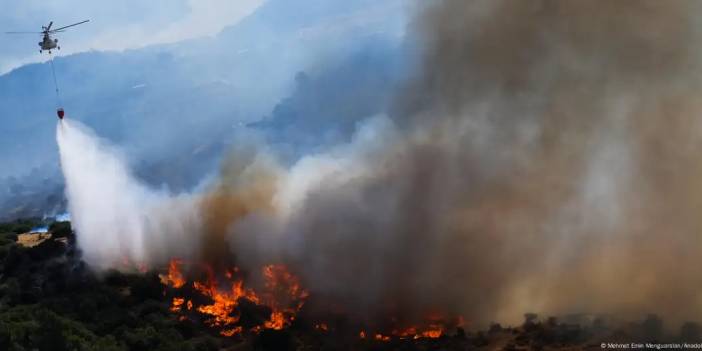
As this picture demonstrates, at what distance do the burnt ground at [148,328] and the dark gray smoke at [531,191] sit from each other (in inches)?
104

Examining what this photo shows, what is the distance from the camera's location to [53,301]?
1515 inches

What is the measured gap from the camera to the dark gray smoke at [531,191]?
109 feet

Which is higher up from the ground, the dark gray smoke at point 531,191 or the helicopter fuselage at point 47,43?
the helicopter fuselage at point 47,43

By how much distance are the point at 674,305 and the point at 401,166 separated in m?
16.6

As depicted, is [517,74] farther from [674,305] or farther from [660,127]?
[674,305]

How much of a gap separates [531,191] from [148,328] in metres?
22.1

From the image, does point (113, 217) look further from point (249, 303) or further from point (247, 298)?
point (249, 303)

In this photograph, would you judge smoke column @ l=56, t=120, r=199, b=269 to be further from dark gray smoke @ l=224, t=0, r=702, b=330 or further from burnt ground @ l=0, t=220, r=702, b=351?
dark gray smoke @ l=224, t=0, r=702, b=330

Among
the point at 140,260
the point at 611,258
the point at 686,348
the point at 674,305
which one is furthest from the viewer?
the point at 140,260

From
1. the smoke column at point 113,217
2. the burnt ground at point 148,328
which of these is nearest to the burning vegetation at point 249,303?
the burnt ground at point 148,328

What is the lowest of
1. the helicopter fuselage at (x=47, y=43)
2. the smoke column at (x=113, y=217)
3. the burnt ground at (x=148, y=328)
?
the burnt ground at (x=148, y=328)

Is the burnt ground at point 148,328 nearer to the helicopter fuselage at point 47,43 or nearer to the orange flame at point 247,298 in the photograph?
the orange flame at point 247,298

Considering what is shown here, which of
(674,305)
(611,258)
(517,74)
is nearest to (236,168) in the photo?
(517,74)

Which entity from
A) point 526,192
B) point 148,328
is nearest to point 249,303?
point 148,328
